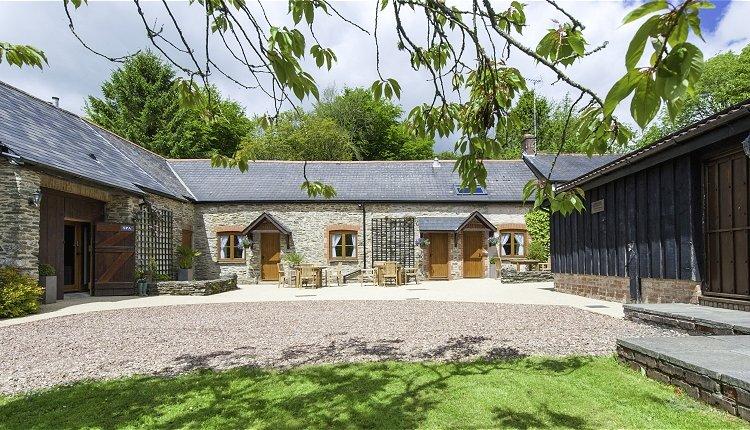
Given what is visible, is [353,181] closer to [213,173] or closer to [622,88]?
[213,173]

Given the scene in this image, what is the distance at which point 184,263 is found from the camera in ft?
54.9

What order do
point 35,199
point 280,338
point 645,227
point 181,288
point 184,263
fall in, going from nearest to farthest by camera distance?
point 280,338 < point 645,227 < point 35,199 < point 181,288 < point 184,263

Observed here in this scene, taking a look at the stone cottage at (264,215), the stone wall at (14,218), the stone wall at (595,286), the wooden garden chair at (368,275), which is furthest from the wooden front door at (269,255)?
the stone wall at (595,286)

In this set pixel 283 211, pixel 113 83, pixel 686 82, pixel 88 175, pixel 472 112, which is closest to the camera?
pixel 686 82

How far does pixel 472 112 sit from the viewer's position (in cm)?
287

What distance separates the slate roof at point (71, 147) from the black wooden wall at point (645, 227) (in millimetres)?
12914

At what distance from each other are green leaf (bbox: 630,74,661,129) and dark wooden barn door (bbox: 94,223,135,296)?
15.0m

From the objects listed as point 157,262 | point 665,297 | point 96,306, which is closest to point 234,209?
point 157,262

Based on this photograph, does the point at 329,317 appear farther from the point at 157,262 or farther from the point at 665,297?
the point at 157,262

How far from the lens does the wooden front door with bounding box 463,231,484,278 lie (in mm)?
20188

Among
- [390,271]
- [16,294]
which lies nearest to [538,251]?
[390,271]

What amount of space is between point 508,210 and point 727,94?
21490 millimetres

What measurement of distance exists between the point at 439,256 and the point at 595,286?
9.46m

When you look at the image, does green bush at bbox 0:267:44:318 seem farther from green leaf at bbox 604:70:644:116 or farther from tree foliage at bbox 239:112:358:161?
tree foliage at bbox 239:112:358:161
